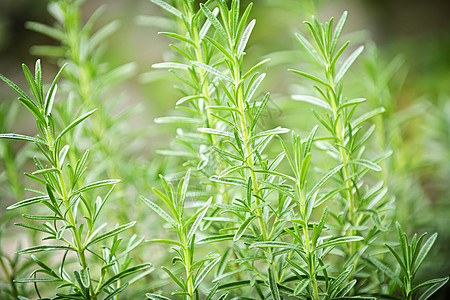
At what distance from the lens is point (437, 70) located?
4.45 ft

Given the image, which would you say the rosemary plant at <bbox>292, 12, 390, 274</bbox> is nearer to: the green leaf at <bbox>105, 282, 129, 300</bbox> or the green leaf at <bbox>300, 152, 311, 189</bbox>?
the green leaf at <bbox>300, 152, 311, 189</bbox>

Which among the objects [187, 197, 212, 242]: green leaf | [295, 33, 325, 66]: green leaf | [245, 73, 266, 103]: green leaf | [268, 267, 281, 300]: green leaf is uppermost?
[295, 33, 325, 66]: green leaf

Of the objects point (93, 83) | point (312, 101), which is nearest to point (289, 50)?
point (93, 83)

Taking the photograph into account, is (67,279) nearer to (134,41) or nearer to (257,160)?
(257,160)

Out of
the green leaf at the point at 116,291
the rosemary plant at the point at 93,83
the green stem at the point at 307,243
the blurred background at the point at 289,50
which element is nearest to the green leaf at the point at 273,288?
the green stem at the point at 307,243

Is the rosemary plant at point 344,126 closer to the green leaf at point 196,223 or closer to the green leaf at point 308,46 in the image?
the green leaf at point 308,46

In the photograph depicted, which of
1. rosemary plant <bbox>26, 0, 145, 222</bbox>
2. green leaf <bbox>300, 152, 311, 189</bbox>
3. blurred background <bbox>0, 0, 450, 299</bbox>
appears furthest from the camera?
blurred background <bbox>0, 0, 450, 299</bbox>

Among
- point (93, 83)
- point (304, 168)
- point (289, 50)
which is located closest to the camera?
point (304, 168)

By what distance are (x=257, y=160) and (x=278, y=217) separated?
0.06 m

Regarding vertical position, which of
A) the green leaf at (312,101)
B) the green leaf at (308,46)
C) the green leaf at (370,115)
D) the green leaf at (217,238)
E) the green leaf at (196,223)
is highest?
the green leaf at (308,46)

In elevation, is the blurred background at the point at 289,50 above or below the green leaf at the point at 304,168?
above

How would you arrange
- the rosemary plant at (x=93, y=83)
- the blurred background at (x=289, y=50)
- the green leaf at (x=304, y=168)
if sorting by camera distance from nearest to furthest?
the green leaf at (x=304, y=168), the rosemary plant at (x=93, y=83), the blurred background at (x=289, y=50)

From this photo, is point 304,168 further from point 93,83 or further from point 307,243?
point 93,83

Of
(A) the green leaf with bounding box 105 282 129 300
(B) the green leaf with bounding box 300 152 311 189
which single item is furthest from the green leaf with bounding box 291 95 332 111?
(A) the green leaf with bounding box 105 282 129 300
